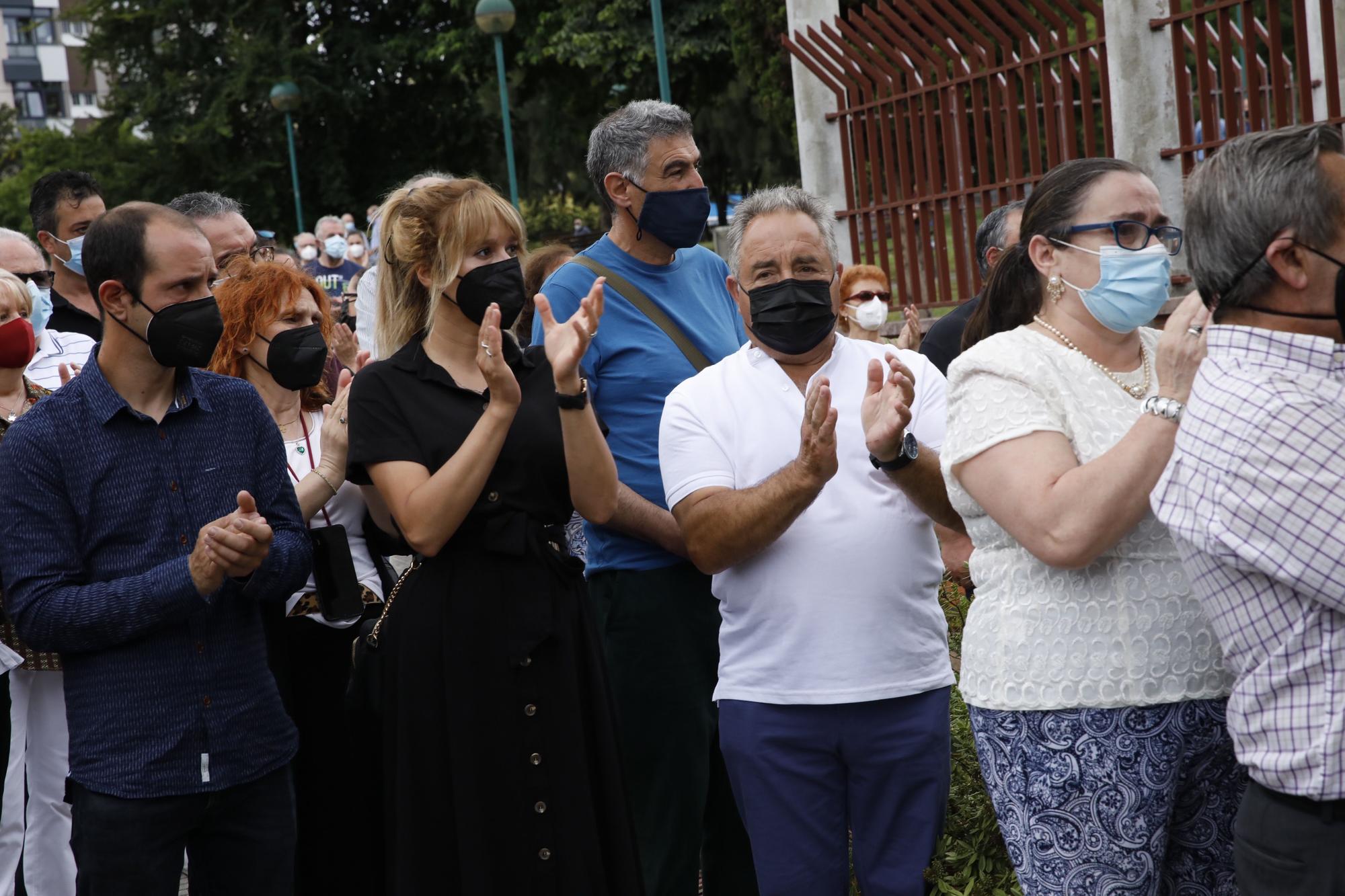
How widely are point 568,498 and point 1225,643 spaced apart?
6.05ft

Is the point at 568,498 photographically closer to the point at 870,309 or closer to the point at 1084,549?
the point at 1084,549

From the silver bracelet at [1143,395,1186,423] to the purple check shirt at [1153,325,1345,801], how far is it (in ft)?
0.43

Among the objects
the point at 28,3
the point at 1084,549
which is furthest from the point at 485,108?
the point at 28,3

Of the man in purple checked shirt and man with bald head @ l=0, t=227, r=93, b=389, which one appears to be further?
man with bald head @ l=0, t=227, r=93, b=389

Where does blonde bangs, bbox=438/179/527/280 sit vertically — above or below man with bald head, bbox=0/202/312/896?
above

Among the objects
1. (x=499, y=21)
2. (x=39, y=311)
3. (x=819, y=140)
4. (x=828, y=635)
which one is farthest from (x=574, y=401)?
(x=499, y=21)

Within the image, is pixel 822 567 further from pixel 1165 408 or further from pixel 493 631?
Answer: pixel 1165 408

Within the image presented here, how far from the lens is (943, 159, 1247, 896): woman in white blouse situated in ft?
9.59

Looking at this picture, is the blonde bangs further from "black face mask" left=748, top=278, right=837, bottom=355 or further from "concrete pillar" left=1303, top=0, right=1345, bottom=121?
"concrete pillar" left=1303, top=0, right=1345, bottom=121

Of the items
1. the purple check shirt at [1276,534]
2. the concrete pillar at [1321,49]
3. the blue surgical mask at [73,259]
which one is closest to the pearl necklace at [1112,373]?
the purple check shirt at [1276,534]

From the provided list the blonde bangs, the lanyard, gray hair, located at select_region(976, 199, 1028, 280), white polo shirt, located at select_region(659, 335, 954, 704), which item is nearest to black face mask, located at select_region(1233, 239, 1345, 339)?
white polo shirt, located at select_region(659, 335, 954, 704)

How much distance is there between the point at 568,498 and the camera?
392 centimetres

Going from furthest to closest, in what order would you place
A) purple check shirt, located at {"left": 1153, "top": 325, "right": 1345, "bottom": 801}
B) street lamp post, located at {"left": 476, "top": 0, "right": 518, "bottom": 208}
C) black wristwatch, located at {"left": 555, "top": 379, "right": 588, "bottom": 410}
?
street lamp post, located at {"left": 476, "top": 0, "right": 518, "bottom": 208} < black wristwatch, located at {"left": 555, "top": 379, "right": 588, "bottom": 410} < purple check shirt, located at {"left": 1153, "top": 325, "right": 1345, "bottom": 801}

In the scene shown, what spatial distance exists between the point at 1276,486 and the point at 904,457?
1123mm
